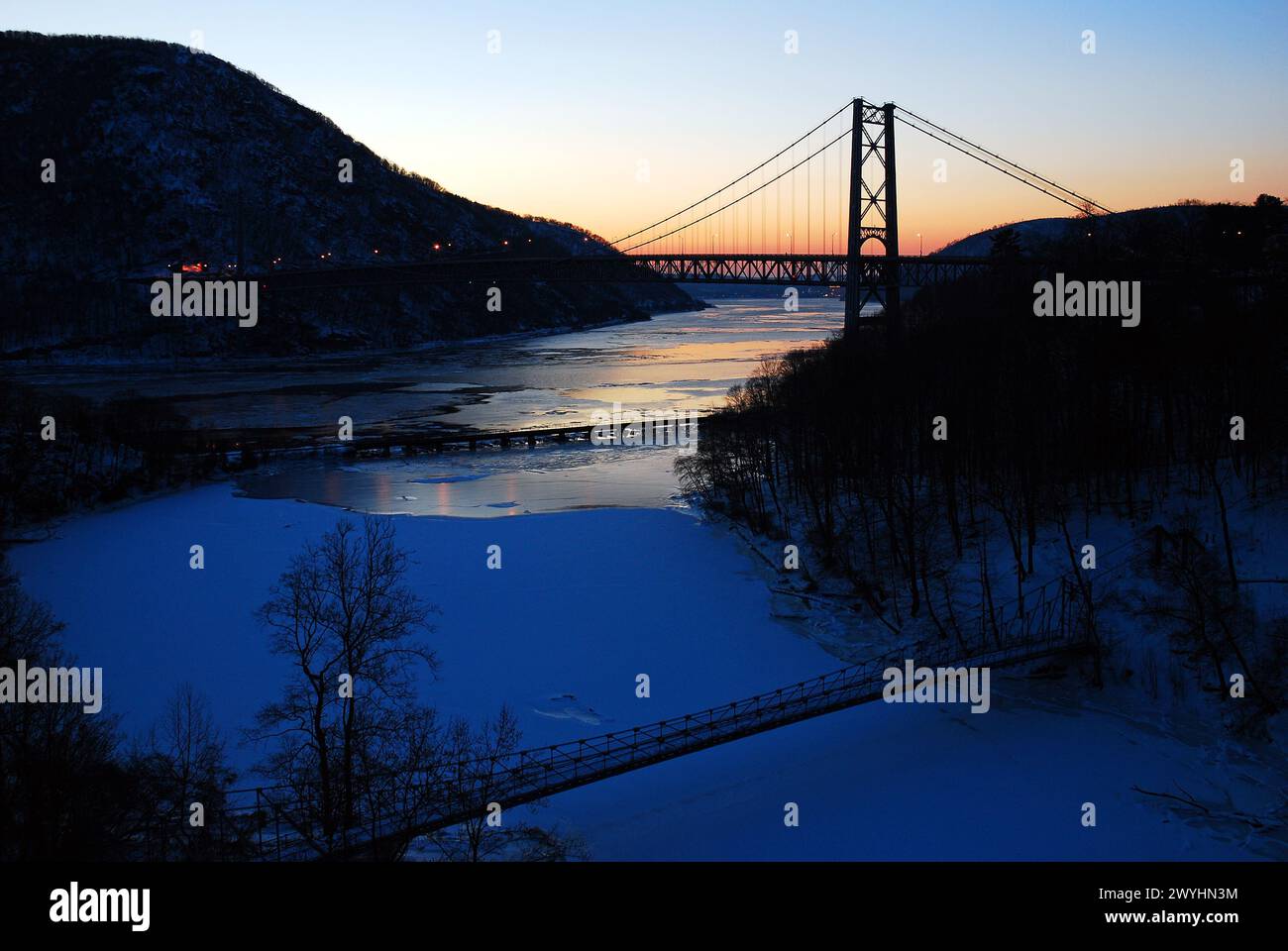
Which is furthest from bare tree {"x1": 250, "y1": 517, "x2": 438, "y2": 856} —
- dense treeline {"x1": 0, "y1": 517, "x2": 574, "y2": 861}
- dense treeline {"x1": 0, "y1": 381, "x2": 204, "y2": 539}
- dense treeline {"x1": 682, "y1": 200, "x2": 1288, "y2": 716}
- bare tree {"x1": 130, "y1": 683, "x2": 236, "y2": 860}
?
dense treeline {"x1": 0, "y1": 381, "x2": 204, "y2": 539}

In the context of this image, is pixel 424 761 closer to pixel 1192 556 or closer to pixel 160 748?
pixel 160 748

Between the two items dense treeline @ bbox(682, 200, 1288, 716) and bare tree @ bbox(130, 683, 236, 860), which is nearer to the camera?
bare tree @ bbox(130, 683, 236, 860)

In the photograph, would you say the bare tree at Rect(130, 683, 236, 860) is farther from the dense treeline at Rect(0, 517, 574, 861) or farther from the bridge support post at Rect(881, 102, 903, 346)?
the bridge support post at Rect(881, 102, 903, 346)

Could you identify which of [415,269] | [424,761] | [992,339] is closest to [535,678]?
[424,761]

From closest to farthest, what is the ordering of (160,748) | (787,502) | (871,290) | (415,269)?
1. (160,748)
2. (787,502)
3. (871,290)
4. (415,269)

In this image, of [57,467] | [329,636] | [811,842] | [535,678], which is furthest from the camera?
[57,467]

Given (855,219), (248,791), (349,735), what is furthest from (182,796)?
(855,219)
